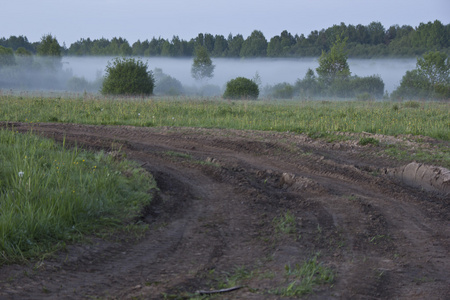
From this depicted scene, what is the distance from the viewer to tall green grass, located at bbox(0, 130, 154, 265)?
434cm

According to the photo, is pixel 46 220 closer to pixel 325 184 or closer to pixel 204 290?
pixel 204 290

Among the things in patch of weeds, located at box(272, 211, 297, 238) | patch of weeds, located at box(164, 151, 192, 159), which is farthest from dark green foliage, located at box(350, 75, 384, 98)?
patch of weeds, located at box(272, 211, 297, 238)

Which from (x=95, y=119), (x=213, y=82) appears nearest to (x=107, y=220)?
(x=95, y=119)

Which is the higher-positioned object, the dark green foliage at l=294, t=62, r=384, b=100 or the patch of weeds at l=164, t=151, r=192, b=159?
the dark green foliage at l=294, t=62, r=384, b=100

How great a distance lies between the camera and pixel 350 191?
734 cm

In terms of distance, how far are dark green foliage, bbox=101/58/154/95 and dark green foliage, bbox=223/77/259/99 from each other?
8.02 m

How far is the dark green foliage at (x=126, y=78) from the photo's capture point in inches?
1435

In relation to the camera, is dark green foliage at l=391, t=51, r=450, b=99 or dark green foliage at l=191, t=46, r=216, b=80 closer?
dark green foliage at l=391, t=51, r=450, b=99

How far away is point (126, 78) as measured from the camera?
3653cm

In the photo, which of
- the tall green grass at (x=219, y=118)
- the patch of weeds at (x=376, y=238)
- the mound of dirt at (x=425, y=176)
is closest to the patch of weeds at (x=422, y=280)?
the patch of weeds at (x=376, y=238)

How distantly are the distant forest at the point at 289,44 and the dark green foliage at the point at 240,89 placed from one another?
67085mm

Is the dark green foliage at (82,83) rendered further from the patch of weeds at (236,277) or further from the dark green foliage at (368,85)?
the patch of weeds at (236,277)

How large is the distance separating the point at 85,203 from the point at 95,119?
1218 cm

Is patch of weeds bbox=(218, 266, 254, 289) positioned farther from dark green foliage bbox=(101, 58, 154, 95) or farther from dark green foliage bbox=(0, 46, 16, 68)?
dark green foliage bbox=(0, 46, 16, 68)
